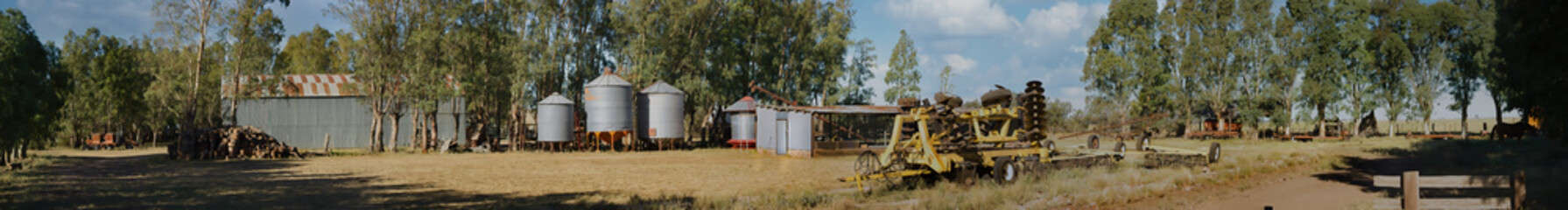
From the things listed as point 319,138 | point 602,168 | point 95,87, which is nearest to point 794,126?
point 602,168

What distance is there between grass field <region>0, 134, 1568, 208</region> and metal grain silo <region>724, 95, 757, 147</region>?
1605 centimetres

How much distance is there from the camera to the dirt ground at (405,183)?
16312mm

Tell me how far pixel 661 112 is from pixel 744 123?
411 centimetres

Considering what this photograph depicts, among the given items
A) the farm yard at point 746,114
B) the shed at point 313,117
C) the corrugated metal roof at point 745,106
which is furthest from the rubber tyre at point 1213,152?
the shed at point 313,117

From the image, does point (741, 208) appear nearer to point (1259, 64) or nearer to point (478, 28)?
point (478, 28)

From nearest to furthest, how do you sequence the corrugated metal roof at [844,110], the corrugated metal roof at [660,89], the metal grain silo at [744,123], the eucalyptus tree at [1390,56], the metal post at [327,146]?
the corrugated metal roof at [844,110] → the metal post at [327,146] → the metal grain silo at [744,123] → the corrugated metal roof at [660,89] → the eucalyptus tree at [1390,56]

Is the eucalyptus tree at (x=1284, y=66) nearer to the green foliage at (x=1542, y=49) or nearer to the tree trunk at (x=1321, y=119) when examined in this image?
the tree trunk at (x=1321, y=119)

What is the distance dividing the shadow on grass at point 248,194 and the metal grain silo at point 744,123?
24.3 meters

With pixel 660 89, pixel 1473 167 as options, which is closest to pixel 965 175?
pixel 1473 167

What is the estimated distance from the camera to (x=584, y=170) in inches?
1037

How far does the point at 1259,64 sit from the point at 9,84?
5782 cm

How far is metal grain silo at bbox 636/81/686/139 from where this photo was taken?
46.8 meters

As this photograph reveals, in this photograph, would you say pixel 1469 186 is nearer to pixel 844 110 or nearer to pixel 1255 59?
pixel 844 110

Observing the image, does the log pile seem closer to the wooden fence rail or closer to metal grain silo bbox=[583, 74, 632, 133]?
metal grain silo bbox=[583, 74, 632, 133]
